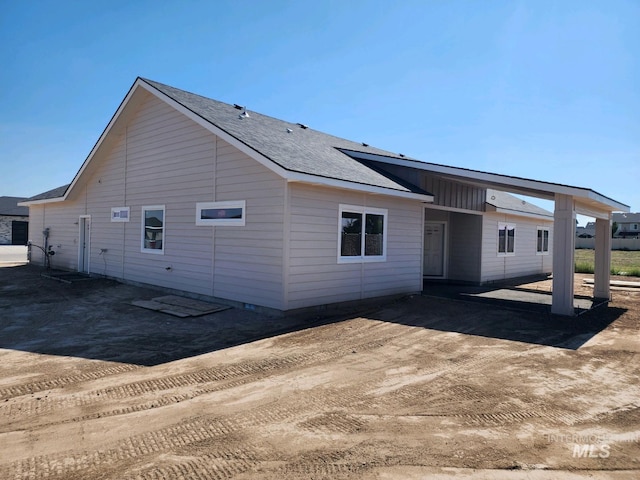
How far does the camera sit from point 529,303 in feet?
36.9

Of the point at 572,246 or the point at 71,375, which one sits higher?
the point at 572,246

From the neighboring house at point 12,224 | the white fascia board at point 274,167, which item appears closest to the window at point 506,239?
the white fascia board at point 274,167

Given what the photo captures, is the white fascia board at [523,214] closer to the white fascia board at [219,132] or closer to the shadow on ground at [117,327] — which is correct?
the shadow on ground at [117,327]

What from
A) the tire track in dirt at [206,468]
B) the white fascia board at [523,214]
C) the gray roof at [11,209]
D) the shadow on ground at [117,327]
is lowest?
the shadow on ground at [117,327]

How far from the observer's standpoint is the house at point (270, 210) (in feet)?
29.5

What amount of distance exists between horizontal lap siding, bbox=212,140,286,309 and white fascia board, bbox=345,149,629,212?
458cm

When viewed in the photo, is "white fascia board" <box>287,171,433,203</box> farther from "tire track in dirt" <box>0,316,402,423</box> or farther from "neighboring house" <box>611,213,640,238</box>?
"neighboring house" <box>611,213,640,238</box>

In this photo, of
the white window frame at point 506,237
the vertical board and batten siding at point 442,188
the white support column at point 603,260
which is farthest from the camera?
the white window frame at point 506,237

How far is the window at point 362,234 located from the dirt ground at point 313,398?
6.21 feet

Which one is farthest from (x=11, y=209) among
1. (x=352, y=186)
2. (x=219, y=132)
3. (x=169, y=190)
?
(x=352, y=186)

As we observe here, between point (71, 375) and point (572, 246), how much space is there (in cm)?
934

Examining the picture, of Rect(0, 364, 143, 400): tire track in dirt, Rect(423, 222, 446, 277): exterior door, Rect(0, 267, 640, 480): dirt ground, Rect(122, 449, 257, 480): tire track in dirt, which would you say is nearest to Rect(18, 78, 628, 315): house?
Rect(423, 222, 446, 277): exterior door

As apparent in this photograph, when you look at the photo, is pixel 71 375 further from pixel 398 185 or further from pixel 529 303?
pixel 529 303

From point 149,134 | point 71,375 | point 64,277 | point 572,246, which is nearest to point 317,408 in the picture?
point 71,375
